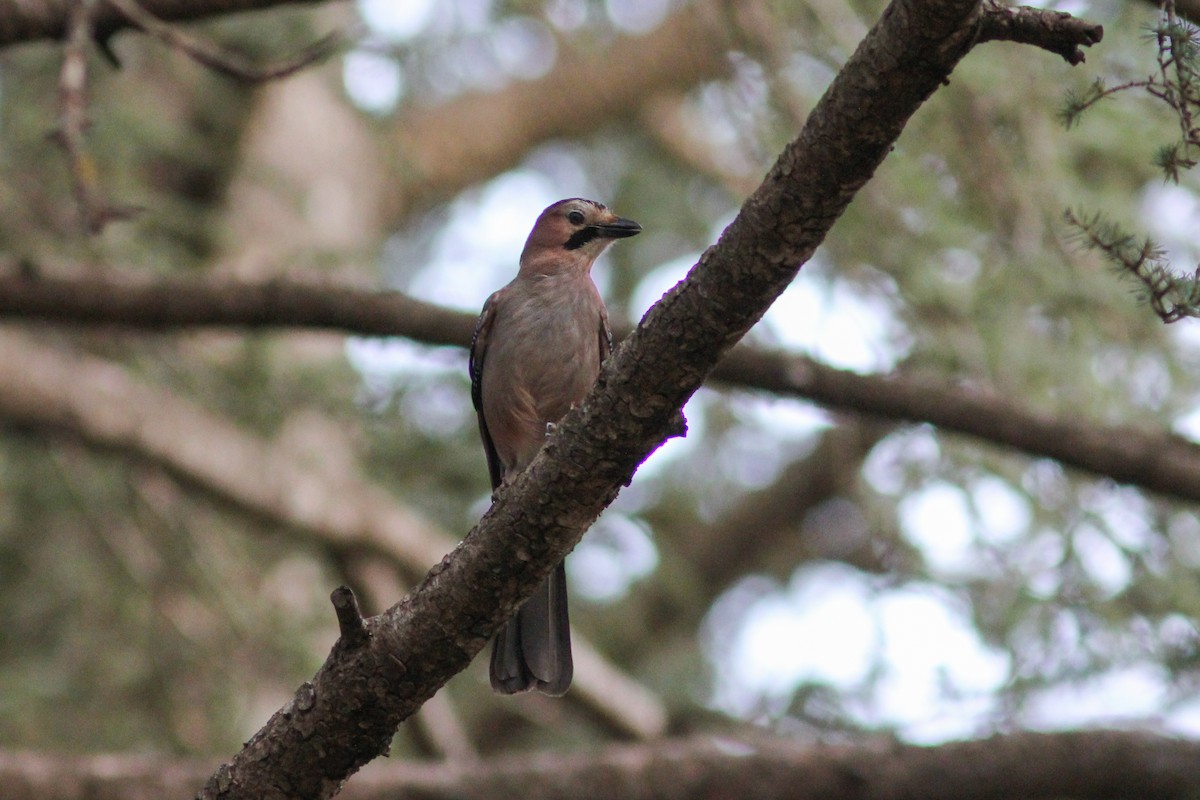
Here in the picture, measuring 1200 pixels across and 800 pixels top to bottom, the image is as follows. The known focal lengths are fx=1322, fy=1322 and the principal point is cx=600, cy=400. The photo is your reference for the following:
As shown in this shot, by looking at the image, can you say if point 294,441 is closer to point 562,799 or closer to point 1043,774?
point 562,799

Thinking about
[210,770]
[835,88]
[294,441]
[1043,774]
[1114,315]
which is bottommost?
[1043,774]

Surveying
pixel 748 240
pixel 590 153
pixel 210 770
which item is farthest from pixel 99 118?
pixel 590 153

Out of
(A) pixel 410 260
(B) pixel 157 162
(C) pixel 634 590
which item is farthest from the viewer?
(A) pixel 410 260

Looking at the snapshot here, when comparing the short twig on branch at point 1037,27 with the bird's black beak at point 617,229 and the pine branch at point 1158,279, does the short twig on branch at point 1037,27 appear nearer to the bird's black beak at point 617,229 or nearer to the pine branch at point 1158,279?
the pine branch at point 1158,279

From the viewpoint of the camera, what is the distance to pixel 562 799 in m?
5.26

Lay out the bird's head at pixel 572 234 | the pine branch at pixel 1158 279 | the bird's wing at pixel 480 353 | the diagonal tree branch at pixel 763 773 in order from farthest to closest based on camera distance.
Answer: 1. the bird's head at pixel 572 234
2. the bird's wing at pixel 480 353
3. the diagonal tree branch at pixel 763 773
4. the pine branch at pixel 1158 279

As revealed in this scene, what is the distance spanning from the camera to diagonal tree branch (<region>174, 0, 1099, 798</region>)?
2.48 meters

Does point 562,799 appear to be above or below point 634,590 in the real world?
below

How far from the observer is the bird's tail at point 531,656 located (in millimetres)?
4273

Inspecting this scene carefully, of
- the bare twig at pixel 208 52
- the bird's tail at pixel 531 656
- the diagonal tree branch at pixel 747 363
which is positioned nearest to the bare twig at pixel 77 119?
the bare twig at pixel 208 52

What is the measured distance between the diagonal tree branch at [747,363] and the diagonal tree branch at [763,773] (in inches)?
41.4

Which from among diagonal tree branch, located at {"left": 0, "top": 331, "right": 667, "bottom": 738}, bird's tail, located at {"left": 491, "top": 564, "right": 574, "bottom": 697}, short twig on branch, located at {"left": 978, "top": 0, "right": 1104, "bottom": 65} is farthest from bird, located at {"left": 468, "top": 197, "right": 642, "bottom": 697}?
short twig on branch, located at {"left": 978, "top": 0, "right": 1104, "bottom": 65}

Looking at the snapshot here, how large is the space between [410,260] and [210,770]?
6865mm

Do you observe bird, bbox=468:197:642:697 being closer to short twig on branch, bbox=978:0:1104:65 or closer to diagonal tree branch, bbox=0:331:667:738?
diagonal tree branch, bbox=0:331:667:738
